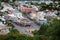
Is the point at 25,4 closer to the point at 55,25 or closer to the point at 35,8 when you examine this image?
the point at 35,8

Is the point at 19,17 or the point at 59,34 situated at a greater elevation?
the point at 59,34

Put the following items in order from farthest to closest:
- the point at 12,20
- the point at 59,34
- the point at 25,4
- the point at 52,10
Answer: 1. the point at 25,4
2. the point at 52,10
3. the point at 12,20
4. the point at 59,34

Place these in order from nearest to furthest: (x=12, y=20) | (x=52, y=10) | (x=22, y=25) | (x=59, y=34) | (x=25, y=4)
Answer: (x=59, y=34)
(x=22, y=25)
(x=12, y=20)
(x=52, y=10)
(x=25, y=4)

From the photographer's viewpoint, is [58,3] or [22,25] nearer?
[22,25]

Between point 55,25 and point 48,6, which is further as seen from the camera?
point 48,6

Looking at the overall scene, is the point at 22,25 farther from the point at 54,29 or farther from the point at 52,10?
the point at 54,29

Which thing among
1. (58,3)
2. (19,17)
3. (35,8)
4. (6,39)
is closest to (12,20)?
(19,17)

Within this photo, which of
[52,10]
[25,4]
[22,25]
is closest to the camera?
[22,25]

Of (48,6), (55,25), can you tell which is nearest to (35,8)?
(48,6)

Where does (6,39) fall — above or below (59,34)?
below

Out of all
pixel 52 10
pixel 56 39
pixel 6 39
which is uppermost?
pixel 56 39
